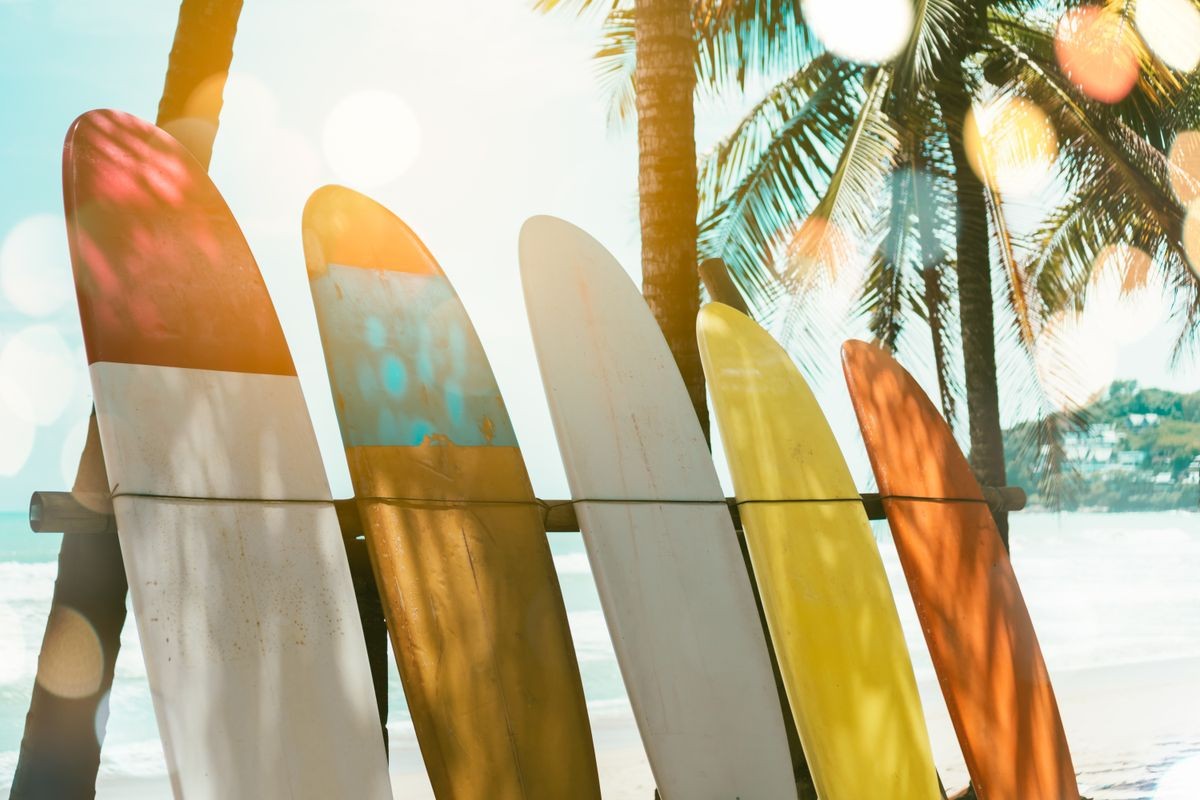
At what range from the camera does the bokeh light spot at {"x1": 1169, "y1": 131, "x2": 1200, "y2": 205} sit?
657 centimetres

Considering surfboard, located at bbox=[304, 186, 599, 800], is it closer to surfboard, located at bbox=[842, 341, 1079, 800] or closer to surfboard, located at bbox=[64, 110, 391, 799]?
surfboard, located at bbox=[64, 110, 391, 799]

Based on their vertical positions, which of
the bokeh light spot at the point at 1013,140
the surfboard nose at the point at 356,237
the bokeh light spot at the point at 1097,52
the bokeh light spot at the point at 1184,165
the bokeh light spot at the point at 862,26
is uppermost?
the bokeh light spot at the point at 862,26

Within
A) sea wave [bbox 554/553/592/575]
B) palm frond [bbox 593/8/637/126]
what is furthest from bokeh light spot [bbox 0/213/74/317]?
palm frond [bbox 593/8/637/126]

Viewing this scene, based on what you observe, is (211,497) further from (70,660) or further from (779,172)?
(779,172)

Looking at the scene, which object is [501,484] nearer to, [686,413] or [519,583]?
[519,583]

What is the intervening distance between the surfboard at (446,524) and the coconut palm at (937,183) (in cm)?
391

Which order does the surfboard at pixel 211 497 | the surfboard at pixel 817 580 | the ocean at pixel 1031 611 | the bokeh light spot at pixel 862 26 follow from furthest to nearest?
the ocean at pixel 1031 611
the bokeh light spot at pixel 862 26
the surfboard at pixel 817 580
the surfboard at pixel 211 497

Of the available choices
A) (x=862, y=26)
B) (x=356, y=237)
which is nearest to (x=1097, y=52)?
(x=862, y=26)

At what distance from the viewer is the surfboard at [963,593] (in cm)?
307

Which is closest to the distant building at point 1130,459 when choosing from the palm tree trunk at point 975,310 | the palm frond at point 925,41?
the palm tree trunk at point 975,310

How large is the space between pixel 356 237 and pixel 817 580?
1.60 m

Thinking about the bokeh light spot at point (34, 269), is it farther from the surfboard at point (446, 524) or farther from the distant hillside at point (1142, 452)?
the distant hillside at point (1142, 452)

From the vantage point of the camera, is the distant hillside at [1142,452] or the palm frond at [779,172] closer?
the palm frond at [779,172]

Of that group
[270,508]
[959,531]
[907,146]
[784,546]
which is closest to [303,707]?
[270,508]
